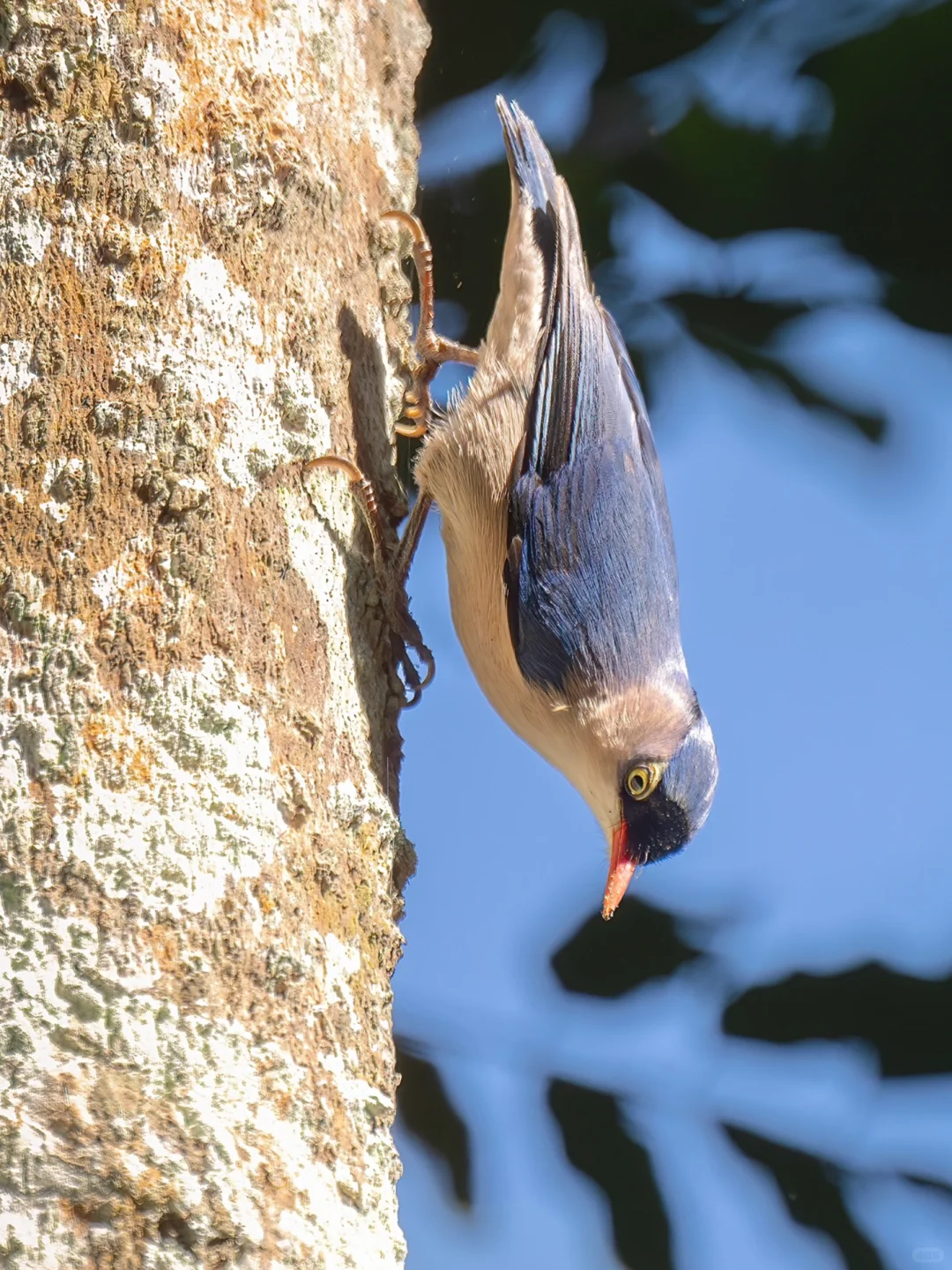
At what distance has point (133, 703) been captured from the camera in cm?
157

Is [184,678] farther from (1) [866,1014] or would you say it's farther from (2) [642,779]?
(1) [866,1014]

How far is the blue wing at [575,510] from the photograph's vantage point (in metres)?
2.64

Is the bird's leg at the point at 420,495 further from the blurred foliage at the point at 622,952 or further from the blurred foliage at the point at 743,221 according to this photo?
the blurred foliage at the point at 622,952

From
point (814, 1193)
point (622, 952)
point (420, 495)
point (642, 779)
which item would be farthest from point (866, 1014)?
point (420, 495)

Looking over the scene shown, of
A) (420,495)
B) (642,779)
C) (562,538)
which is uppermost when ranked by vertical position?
(420,495)

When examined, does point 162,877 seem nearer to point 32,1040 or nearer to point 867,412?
point 32,1040

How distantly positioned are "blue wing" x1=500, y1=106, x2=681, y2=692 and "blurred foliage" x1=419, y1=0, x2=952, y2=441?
0.64 ft

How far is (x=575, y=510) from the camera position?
2662mm

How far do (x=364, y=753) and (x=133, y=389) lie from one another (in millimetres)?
611

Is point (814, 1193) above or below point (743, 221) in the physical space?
below

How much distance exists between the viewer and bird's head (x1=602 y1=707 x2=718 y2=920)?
9.11ft

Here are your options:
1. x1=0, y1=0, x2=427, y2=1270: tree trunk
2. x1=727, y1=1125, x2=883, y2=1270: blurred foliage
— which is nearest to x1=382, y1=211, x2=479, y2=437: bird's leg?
x1=0, y1=0, x2=427, y2=1270: tree trunk

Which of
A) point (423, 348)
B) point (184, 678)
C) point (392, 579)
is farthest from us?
point (423, 348)

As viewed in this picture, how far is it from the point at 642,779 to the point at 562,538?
56cm
